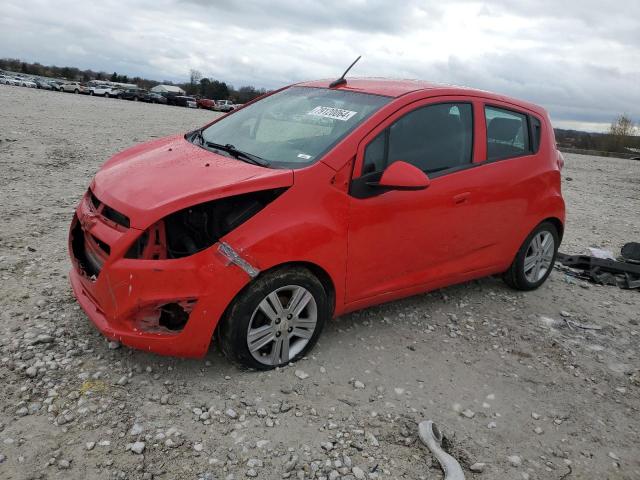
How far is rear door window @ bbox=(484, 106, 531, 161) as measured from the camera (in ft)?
14.9

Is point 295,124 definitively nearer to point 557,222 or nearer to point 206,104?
point 557,222

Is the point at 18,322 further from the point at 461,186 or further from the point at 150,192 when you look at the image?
the point at 461,186

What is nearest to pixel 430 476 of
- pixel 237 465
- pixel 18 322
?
pixel 237 465

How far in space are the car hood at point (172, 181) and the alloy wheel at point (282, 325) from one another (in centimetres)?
68

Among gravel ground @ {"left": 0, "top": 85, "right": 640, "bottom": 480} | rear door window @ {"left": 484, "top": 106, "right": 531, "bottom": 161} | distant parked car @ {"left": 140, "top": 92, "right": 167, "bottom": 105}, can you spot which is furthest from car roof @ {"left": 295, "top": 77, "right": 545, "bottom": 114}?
distant parked car @ {"left": 140, "top": 92, "right": 167, "bottom": 105}

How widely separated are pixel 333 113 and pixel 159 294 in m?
1.78

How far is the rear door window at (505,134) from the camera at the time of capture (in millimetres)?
4555

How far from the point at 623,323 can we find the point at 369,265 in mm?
2677

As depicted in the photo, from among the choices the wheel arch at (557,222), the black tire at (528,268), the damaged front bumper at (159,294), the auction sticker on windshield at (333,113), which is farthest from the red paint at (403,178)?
the wheel arch at (557,222)

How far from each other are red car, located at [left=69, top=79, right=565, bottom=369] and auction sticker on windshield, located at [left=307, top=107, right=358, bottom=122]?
2cm

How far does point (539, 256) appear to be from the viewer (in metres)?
5.33

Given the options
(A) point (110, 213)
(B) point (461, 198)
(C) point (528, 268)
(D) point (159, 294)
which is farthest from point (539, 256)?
(A) point (110, 213)

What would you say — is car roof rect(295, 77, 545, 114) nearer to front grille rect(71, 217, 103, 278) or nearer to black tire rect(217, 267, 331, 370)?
black tire rect(217, 267, 331, 370)

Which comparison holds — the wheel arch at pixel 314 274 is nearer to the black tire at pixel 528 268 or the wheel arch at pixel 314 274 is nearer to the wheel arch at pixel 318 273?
the wheel arch at pixel 318 273
